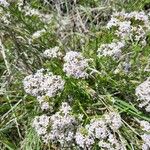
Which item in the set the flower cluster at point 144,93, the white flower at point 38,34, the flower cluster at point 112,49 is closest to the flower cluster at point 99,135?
the flower cluster at point 144,93

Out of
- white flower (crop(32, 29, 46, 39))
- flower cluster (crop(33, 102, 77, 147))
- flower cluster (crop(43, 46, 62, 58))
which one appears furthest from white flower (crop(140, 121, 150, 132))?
Result: white flower (crop(32, 29, 46, 39))

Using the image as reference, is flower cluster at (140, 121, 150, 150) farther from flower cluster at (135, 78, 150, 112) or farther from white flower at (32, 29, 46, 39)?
white flower at (32, 29, 46, 39)

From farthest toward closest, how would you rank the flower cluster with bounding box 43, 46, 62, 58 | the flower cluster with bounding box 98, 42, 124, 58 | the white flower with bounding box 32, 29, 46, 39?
the white flower with bounding box 32, 29, 46, 39, the flower cluster with bounding box 43, 46, 62, 58, the flower cluster with bounding box 98, 42, 124, 58

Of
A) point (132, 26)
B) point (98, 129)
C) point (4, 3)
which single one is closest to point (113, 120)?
point (98, 129)

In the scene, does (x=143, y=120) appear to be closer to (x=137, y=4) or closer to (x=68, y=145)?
(x=68, y=145)

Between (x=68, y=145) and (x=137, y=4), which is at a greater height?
(x=137, y=4)

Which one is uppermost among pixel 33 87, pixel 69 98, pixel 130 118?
pixel 33 87

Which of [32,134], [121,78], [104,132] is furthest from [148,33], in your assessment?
[32,134]
